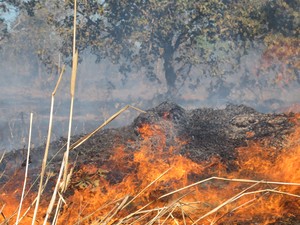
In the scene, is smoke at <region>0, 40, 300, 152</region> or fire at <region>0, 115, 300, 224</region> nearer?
fire at <region>0, 115, 300, 224</region>

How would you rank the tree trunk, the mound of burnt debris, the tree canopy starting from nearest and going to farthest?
the mound of burnt debris < the tree canopy < the tree trunk

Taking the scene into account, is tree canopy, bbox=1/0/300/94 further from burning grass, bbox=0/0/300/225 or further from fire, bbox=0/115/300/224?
fire, bbox=0/115/300/224

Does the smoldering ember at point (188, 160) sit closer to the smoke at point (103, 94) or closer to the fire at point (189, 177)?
the fire at point (189, 177)

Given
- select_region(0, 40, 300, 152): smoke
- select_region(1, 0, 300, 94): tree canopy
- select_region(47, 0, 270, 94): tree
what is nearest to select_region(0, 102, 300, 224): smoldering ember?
select_region(1, 0, 300, 94): tree canopy

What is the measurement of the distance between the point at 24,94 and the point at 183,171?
43646 millimetres

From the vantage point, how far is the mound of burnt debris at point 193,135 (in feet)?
33.3

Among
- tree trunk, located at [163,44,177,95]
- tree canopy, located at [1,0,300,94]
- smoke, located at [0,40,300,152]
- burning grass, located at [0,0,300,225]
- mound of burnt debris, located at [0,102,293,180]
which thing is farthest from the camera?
smoke, located at [0,40,300,152]

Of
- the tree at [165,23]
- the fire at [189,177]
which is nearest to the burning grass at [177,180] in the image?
the fire at [189,177]

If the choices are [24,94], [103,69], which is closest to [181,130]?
[24,94]

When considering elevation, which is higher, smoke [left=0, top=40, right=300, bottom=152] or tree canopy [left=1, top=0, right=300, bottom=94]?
tree canopy [left=1, top=0, right=300, bottom=94]

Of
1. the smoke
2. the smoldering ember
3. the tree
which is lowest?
the smoke

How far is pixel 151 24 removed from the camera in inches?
931

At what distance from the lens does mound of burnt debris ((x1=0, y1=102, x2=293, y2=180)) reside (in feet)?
33.3

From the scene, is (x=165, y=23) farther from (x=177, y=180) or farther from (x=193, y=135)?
(x=177, y=180)
